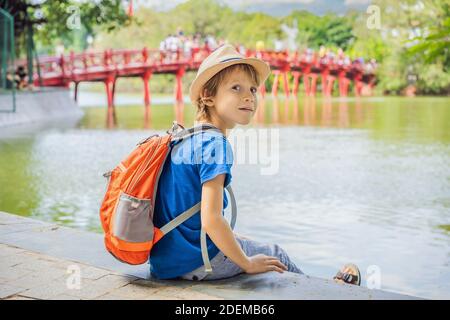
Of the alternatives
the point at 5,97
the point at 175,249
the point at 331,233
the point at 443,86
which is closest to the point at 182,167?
the point at 175,249

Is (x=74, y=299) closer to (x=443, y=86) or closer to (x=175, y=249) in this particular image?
(x=175, y=249)

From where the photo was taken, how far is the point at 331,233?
13.2 feet

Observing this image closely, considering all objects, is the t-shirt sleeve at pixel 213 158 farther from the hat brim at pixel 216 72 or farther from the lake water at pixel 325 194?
the lake water at pixel 325 194

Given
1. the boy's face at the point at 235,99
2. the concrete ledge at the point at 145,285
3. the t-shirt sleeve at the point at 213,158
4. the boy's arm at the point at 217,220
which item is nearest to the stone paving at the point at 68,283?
the concrete ledge at the point at 145,285

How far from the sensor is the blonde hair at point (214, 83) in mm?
2041

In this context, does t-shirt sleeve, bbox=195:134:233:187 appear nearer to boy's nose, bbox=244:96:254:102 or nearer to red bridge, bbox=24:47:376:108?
boy's nose, bbox=244:96:254:102

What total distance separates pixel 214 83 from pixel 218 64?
8cm

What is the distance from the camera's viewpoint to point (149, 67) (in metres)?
21.1

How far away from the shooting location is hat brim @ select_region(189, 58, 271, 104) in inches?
78.7

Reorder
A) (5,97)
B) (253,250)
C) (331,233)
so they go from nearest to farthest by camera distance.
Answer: (253,250)
(331,233)
(5,97)

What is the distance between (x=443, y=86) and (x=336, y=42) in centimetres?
1164

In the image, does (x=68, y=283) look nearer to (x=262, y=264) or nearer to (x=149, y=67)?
(x=262, y=264)

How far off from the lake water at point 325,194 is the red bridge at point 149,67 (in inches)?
310
